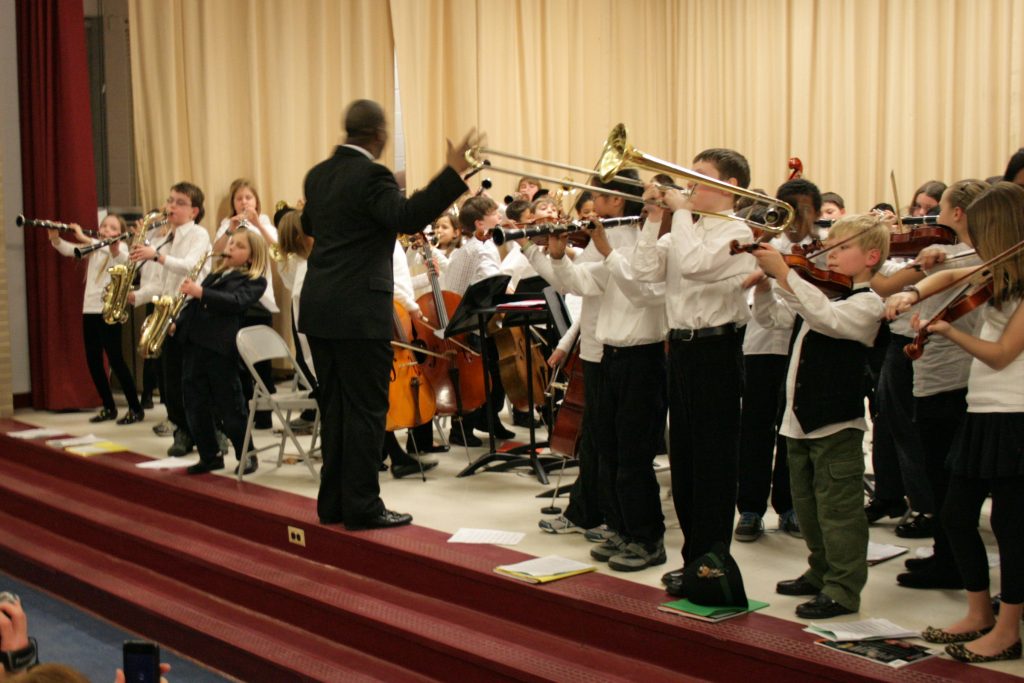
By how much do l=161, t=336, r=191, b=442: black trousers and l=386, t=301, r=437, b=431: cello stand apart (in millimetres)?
1401

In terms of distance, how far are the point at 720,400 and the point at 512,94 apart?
6.43 metres

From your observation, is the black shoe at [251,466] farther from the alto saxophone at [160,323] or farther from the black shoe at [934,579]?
the black shoe at [934,579]

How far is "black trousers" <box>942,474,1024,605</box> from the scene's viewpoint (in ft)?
9.68

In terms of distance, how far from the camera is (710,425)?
3.47 m

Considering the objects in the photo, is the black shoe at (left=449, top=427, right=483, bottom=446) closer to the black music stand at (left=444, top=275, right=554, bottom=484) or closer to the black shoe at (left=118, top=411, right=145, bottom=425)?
the black music stand at (left=444, top=275, right=554, bottom=484)

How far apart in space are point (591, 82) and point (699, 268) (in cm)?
674

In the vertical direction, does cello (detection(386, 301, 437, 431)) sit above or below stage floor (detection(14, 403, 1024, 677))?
above

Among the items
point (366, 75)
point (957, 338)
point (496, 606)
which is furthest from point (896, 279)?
point (366, 75)

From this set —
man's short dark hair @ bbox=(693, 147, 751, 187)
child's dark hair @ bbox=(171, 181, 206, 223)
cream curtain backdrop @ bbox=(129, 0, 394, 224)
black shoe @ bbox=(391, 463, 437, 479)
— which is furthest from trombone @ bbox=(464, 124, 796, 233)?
cream curtain backdrop @ bbox=(129, 0, 394, 224)

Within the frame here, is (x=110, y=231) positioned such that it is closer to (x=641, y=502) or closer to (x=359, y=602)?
(x=359, y=602)

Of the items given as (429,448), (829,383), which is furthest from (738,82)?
(829,383)

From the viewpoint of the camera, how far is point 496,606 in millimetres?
3834

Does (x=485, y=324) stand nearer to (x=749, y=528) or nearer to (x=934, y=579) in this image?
(x=749, y=528)

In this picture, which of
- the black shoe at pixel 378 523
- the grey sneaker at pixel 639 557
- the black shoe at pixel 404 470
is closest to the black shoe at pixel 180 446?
the black shoe at pixel 404 470
